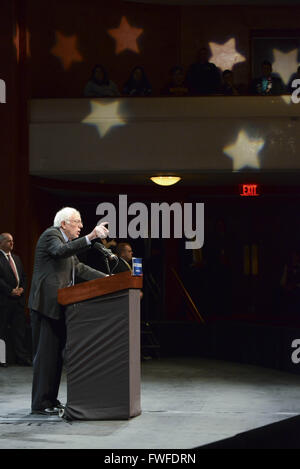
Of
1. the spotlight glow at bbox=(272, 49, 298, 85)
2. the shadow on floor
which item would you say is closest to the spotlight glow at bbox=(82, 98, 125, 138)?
the spotlight glow at bbox=(272, 49, 298, 85)

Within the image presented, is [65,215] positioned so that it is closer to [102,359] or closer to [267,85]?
[102,359]

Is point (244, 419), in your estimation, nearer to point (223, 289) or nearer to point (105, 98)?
point (105, 98)

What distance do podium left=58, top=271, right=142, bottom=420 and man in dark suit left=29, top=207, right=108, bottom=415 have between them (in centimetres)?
24

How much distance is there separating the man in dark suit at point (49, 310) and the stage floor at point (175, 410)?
0.20 meters

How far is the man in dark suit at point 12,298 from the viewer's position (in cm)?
891

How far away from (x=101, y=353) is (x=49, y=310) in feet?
1.68

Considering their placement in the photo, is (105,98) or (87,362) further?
(105,98)

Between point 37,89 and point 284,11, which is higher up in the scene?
point 284,11

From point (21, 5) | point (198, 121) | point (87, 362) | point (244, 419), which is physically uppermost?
point (21, 5)

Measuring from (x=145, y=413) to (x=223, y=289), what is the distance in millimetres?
8079

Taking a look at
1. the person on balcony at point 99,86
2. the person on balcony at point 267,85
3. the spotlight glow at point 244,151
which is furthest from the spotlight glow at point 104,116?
the person on balcony at point 267,85

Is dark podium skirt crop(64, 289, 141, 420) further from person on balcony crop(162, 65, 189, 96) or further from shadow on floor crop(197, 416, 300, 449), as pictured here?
person on balcony crop(162, 65, 189, 96)
